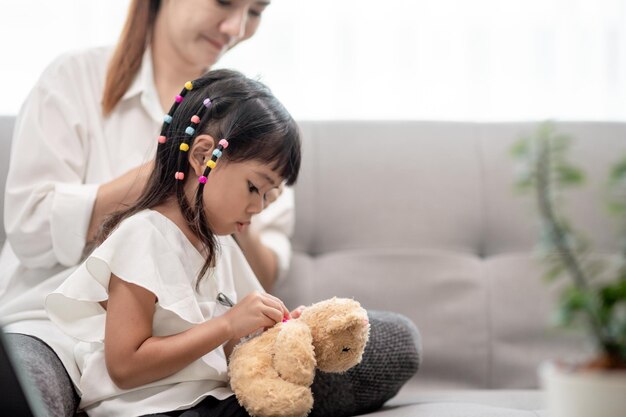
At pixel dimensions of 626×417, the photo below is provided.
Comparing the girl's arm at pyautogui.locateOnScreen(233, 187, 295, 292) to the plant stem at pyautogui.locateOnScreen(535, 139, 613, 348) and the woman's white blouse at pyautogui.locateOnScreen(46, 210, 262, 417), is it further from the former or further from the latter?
the plant stem at pyautogui.locateOnScreen(535, 139, 613, 348)

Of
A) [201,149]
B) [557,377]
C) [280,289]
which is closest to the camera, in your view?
[557,377]

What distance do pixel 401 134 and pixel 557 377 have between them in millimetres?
1357

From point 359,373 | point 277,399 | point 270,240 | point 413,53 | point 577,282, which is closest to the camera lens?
point 577,282

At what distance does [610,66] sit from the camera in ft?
7.86

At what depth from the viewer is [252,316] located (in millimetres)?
1214

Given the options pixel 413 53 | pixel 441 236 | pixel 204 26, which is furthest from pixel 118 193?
pixel 413 53

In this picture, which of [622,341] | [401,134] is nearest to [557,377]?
[622,341]

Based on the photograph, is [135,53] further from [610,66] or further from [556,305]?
[610,66]

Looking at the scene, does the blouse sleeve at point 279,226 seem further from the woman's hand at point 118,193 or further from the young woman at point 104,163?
the woman's hand at point 118,193

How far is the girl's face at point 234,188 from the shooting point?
1260 millimetres

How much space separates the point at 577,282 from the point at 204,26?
3.54ft

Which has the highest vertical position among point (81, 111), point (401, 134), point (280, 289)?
point (81, 111)

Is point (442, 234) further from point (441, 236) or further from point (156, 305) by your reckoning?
point (156, 305)

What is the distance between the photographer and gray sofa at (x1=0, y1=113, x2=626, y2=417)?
185cm
